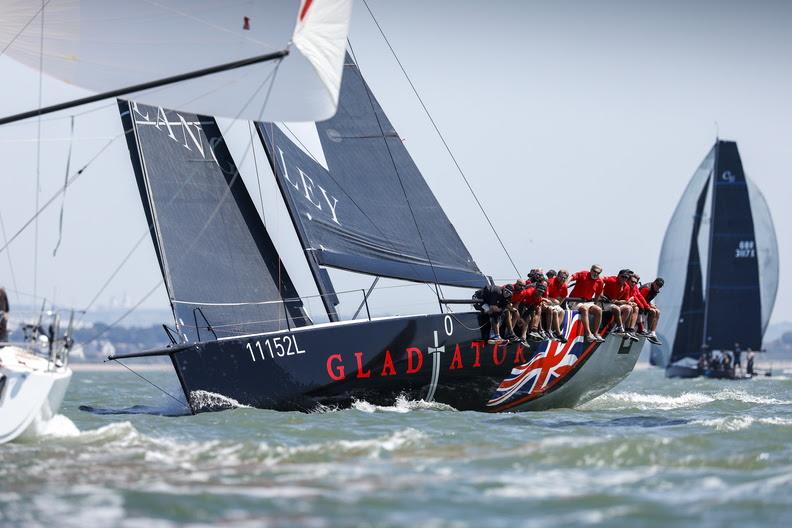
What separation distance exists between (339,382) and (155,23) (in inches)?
180

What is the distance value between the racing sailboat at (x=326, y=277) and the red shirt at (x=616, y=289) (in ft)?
1.63

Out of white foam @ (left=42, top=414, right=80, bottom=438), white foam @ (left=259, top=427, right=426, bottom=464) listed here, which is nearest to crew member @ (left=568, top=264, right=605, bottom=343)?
white foam @ (left=259, top=427, right=426, bottom=464)

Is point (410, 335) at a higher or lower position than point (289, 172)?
lower

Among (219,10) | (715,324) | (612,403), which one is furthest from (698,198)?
(219,10)

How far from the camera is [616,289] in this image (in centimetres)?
1585

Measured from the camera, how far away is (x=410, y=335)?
47.9 feet

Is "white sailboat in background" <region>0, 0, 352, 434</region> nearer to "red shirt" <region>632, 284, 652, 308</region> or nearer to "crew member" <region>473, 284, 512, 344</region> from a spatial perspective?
"crew member" <region>473, 284, 512, 344</region>

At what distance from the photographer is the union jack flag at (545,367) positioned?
15391mm

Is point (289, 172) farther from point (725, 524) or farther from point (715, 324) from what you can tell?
point (715, 324)

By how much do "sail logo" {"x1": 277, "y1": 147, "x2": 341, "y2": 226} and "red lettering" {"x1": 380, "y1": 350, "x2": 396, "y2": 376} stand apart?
2064 millimetres

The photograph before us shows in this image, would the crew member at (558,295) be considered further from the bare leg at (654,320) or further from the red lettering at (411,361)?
the red lettering at (411,361)

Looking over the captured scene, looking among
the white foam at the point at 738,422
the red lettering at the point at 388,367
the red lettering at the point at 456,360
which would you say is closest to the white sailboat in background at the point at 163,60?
the red lettering at the point at 388,367

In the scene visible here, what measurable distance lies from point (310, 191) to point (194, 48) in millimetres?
3805

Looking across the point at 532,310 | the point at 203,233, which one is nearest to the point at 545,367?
the point at 532,310
